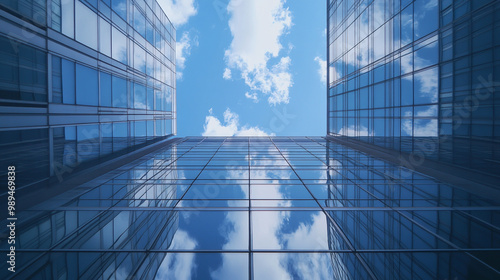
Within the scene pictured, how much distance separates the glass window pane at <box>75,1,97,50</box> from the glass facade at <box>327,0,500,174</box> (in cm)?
1755

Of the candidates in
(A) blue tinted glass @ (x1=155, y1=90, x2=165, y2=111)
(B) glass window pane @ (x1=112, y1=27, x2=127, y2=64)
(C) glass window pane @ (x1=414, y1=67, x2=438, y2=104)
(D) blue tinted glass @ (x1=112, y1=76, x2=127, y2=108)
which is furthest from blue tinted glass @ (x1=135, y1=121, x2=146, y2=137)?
(C) glass window pane @ (x1=414, y1=67, x2=438, y2=104)

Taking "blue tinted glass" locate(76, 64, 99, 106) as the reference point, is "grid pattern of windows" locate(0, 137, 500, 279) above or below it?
below

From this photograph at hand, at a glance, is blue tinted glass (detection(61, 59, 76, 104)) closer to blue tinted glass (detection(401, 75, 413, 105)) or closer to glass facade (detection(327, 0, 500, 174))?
glass facade (detection(327, 0, 500, 174))

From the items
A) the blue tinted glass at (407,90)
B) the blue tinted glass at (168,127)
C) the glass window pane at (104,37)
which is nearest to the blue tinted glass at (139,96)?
the glass window pane at (104,37)

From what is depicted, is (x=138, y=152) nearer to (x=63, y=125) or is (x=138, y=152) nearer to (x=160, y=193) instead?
(x=63, y=125)

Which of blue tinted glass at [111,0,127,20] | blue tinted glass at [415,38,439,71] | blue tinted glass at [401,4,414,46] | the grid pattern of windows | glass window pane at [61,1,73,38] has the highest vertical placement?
blue tinted glass at [111,0,127,20]

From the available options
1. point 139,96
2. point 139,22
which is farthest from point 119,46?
point 139,22

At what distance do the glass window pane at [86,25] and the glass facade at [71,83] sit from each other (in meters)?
0.05

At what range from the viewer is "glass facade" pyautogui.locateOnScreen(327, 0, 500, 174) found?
12344mm

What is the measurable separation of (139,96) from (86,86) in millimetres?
7073

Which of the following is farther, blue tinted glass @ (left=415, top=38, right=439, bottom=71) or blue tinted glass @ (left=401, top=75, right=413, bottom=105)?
blue tinted glass @ (left=401, top=75, right=413, bottom=105)

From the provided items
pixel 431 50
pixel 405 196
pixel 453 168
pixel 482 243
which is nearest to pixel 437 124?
pixel 453 168

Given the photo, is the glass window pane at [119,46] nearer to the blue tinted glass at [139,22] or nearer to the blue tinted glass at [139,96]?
the blue tinted glass at [139,96]

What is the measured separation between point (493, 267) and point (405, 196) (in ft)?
16.2
